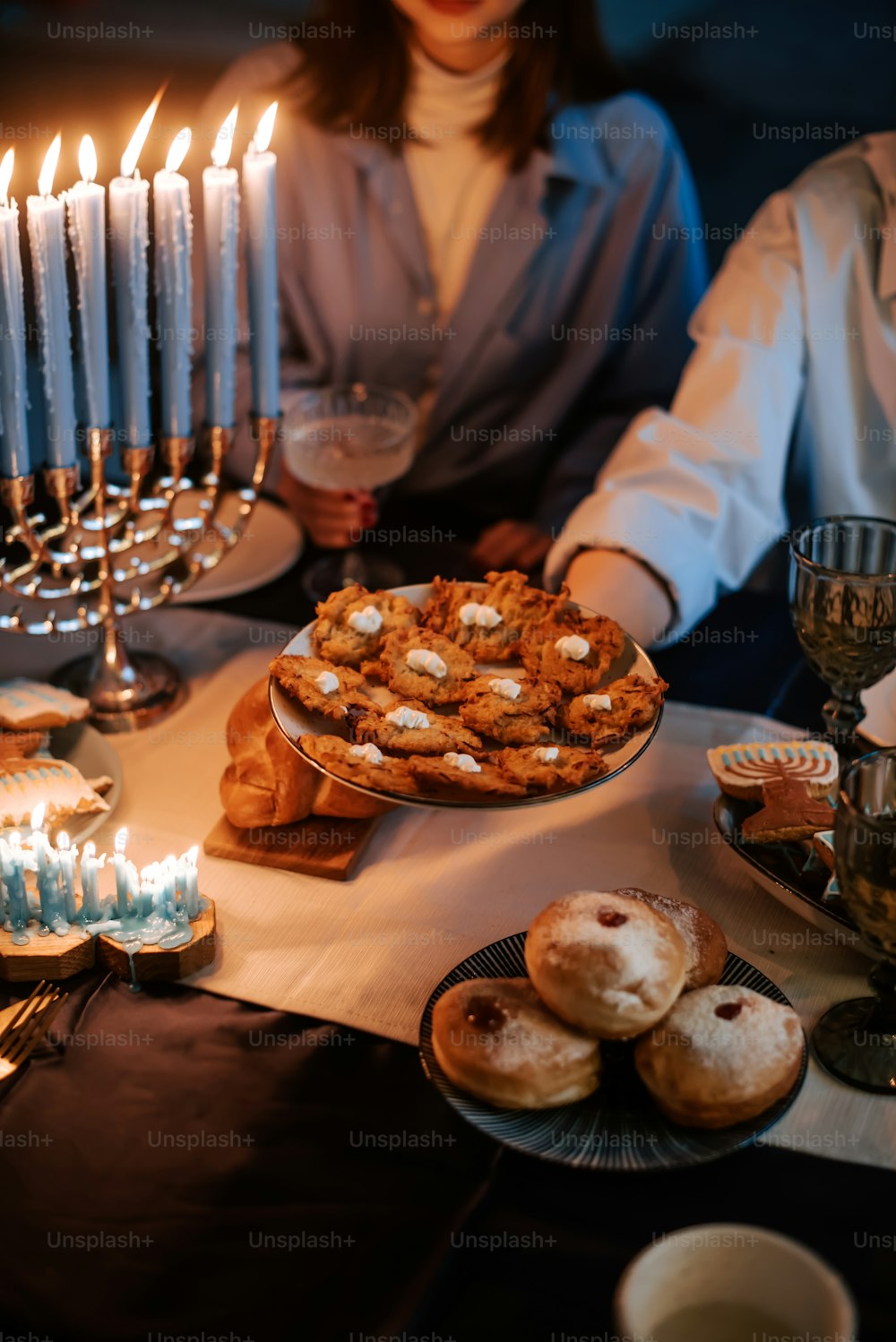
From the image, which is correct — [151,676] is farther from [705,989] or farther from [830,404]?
[830,404]

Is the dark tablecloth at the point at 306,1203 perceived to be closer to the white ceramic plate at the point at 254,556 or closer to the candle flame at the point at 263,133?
the white ceramic plate at the point at 254,556

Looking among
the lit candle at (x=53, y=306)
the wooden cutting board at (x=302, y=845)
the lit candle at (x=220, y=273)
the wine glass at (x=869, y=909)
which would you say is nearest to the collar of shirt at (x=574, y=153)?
the lit candle at (x=220, y=273)

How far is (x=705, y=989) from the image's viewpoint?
3.55 ft

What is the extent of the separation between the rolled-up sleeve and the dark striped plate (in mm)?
884

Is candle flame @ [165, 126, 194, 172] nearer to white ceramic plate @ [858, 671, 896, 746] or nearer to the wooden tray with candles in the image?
the wooden tray with candles

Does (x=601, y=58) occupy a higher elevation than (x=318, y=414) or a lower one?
higher

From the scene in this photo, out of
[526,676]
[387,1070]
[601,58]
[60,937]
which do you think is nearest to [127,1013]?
[60,937]

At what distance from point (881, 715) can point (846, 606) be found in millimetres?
356

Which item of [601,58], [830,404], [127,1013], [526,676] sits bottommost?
[127,1013]

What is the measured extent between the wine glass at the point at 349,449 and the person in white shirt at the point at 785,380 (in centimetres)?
31

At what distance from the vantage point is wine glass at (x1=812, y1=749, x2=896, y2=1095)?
1034 millimetres

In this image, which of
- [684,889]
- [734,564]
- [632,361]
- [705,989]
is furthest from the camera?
[632,361]

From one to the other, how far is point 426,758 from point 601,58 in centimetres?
163

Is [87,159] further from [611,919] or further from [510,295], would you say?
[510,295]
